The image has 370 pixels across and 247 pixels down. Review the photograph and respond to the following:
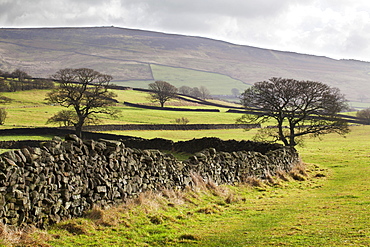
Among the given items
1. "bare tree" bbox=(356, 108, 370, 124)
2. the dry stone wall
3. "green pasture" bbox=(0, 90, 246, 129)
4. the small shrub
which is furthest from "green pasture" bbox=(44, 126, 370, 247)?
"bare tree" bbox=(356, 108, 370, 124)

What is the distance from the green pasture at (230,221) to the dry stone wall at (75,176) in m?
0.53

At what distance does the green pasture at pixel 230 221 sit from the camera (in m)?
9.54

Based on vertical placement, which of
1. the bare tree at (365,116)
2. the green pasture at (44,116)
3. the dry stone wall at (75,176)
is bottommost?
the green pasture at (44,116)

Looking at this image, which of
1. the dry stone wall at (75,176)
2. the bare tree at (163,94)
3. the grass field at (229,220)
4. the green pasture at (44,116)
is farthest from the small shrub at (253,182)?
the bare tree at (163,94)

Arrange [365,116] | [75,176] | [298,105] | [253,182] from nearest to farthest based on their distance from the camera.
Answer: [75,176] < [253,182] < [298,105] < [365,116]

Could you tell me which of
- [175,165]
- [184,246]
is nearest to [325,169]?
[175,165]

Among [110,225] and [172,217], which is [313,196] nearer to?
[172,217]

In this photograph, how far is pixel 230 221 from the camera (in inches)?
480

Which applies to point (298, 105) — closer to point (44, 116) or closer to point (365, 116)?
point (44, 116)

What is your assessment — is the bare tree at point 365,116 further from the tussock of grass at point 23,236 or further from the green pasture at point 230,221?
the tussock of grass at point 23,236

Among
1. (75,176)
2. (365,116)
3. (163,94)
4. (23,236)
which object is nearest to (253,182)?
(75,176)

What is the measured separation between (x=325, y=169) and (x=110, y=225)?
762 inches

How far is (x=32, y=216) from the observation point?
376 inches

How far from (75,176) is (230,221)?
497cm
